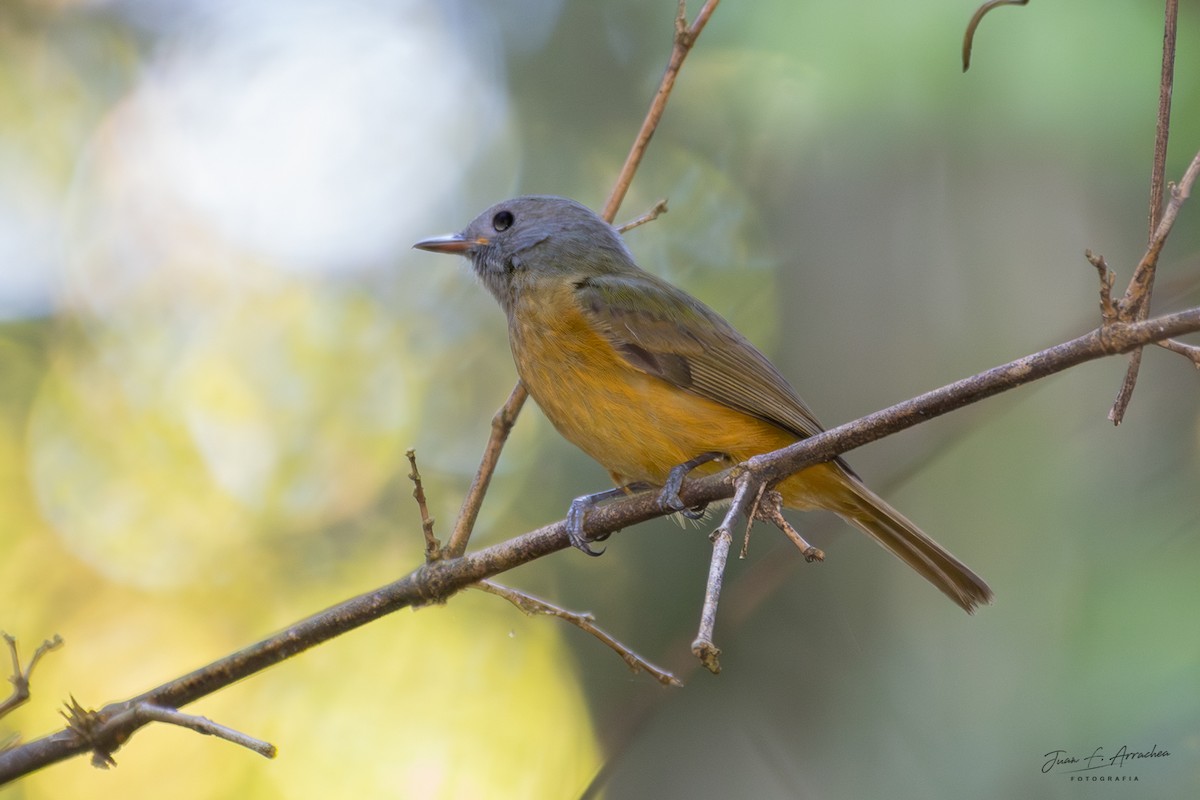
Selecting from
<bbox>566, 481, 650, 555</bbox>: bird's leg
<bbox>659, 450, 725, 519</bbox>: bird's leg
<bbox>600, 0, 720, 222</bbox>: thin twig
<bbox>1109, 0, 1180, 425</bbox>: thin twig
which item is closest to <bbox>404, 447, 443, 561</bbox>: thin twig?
<bbox>566, 481, 650, 555</bbox>: bird's leg

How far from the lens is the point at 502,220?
480 cm

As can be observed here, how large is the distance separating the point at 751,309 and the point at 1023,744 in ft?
9.64

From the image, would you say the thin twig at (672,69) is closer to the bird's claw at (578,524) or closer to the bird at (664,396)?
the bird at (664,396)

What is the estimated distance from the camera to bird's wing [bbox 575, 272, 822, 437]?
3684 mm

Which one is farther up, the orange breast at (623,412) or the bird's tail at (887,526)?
the orange breast at (623,412)

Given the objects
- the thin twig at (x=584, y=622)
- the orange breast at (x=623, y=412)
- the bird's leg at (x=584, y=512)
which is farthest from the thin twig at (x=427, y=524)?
the orange breast at (x=623, y=412)

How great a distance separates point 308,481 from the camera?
6391 mm

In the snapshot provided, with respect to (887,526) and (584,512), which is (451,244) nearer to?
(584,512)

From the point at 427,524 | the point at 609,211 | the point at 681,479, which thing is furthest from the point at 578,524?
the point at 609,211

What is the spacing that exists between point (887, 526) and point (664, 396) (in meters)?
0.84

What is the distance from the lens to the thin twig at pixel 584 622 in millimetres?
2393

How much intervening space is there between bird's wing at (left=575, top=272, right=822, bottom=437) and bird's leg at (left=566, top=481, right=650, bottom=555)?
43 cm

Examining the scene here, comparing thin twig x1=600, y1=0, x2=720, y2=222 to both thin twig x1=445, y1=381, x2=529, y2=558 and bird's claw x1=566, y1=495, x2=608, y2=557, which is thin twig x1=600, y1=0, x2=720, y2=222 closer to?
thin twig x1=445, y1=381, x2=529, y2=558

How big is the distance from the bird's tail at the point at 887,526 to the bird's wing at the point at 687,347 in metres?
0.20
